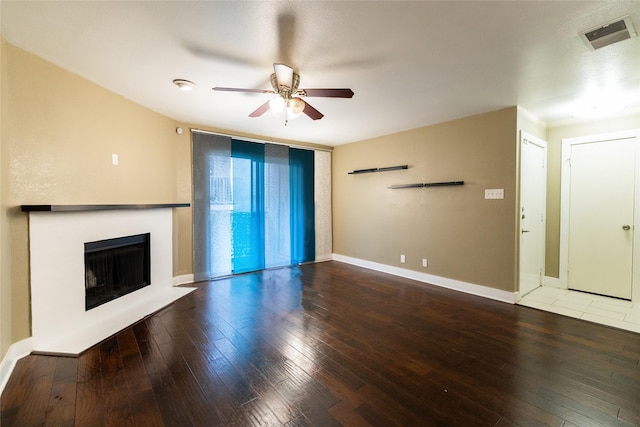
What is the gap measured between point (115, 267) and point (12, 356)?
45.4 inches

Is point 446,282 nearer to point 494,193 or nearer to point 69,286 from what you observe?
point 494,193

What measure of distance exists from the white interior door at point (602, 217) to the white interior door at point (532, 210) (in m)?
0.35

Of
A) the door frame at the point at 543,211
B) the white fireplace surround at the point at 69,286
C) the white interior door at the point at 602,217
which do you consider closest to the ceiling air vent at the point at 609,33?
the door frame at the point at 543,211

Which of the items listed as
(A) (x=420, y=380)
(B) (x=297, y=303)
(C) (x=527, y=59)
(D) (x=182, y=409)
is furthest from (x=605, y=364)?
(D) (x=182, y=409)

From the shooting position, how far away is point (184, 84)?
2.65 meters

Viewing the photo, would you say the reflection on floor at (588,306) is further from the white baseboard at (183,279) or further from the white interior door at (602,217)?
the white baseboard at (183,279)

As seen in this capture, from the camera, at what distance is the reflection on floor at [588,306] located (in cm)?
288

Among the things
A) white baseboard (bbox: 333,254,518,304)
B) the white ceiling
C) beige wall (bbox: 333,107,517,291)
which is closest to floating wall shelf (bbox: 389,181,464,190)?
beige wall (bbox: 333,107,517,291)

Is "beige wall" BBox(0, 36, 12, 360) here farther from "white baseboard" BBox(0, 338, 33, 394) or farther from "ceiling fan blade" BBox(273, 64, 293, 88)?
"ceiling fan blade" BBox(273, 64, 293, 88)

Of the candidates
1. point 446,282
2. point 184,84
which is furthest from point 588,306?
point 184,84

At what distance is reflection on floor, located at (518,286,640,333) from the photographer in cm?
288

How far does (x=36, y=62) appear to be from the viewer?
2227 mm

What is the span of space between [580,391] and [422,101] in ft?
9.68

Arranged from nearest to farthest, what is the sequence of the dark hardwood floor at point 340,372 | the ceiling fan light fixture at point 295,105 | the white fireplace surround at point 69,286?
the dark hardwood floor at point 340,372
the white fireplace surround at point 69,286
the ceiling fan light fixture at point 295,105
